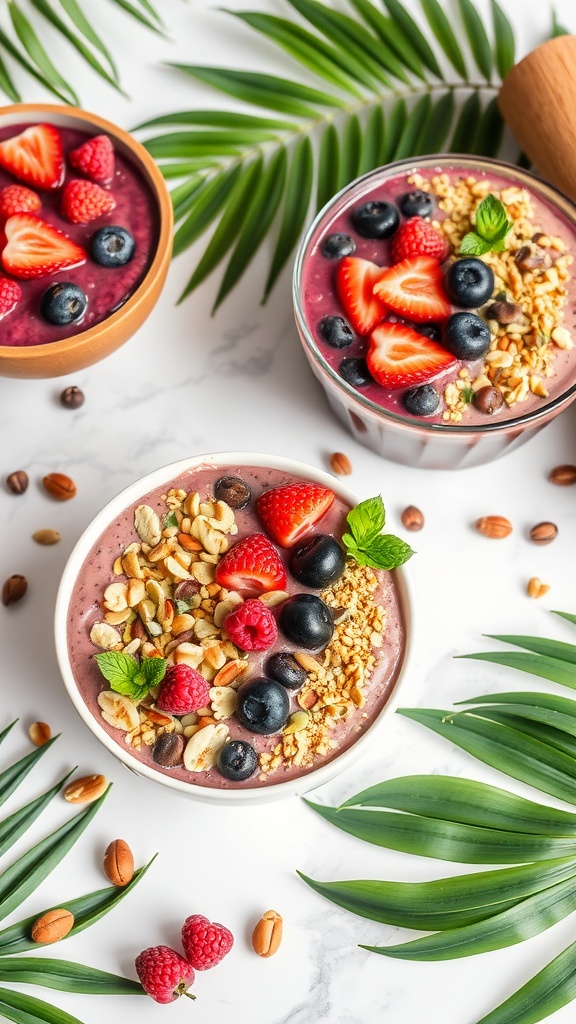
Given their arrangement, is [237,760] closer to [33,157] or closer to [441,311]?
[441,311]

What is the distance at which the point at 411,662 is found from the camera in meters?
2.22

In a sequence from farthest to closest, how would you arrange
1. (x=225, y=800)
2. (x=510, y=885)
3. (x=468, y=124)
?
1. (x=468, y=124)
2. (x=510, y=885)
3. (x=225, y=800)

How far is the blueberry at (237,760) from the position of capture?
211 centimetres

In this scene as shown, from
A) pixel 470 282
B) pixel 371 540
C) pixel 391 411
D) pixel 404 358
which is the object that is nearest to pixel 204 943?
pixel 371 540

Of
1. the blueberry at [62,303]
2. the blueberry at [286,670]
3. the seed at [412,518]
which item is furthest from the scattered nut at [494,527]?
the blueberry at [62,303]

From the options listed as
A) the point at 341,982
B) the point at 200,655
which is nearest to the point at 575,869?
the point at 341,982

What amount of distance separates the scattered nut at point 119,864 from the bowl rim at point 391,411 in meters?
1.09

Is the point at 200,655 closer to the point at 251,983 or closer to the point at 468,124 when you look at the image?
the point at 251,983

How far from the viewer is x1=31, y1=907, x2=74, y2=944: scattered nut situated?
89.0 inches

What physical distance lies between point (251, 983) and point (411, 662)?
30.7 inches

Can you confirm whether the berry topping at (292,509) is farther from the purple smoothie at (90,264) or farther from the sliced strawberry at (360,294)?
the purple smoothie at (90,264)

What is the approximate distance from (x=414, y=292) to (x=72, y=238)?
794mm

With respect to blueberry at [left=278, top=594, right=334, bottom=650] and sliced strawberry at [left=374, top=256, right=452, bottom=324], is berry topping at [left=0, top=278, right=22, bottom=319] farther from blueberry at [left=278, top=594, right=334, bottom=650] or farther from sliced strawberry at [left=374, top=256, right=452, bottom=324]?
blueberry at [left=278, top=594, right=334, bottom=650]

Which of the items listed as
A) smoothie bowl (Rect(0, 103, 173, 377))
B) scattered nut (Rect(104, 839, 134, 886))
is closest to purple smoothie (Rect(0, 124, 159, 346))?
smoothie bowl (Rect(0, 103, 173, 377))
